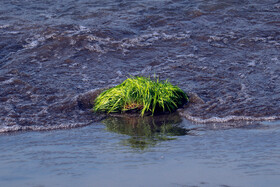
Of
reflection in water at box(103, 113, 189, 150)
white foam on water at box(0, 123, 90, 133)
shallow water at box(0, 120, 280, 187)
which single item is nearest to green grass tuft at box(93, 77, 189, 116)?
reflection in water at box(103, 113, 189, 150)

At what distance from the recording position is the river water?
A: 15.4 feet

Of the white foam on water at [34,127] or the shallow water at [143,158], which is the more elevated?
the white foam on water at [34,127]

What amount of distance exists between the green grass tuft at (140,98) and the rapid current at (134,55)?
0.25 m

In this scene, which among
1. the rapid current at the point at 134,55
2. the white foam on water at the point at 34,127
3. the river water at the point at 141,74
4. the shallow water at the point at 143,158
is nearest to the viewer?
the shallow water at the point at 143,158

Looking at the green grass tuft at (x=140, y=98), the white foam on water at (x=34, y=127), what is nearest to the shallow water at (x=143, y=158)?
the white foam on water at (x=34, y=127)

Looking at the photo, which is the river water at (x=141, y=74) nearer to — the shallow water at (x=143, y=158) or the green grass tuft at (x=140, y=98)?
the shallow water at (x=143, y=158)

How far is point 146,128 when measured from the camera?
20.1 ft

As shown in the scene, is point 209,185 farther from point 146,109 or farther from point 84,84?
point 84,84

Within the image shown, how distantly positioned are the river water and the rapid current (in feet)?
0.09

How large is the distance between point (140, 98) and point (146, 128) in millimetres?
780

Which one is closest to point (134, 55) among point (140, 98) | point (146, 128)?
point (140, 98)

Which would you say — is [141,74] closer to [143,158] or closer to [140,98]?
[140,98]

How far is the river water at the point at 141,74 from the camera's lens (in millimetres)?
4680

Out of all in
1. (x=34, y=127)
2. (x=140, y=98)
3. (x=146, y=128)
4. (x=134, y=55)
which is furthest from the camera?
(x=134, y=55)
